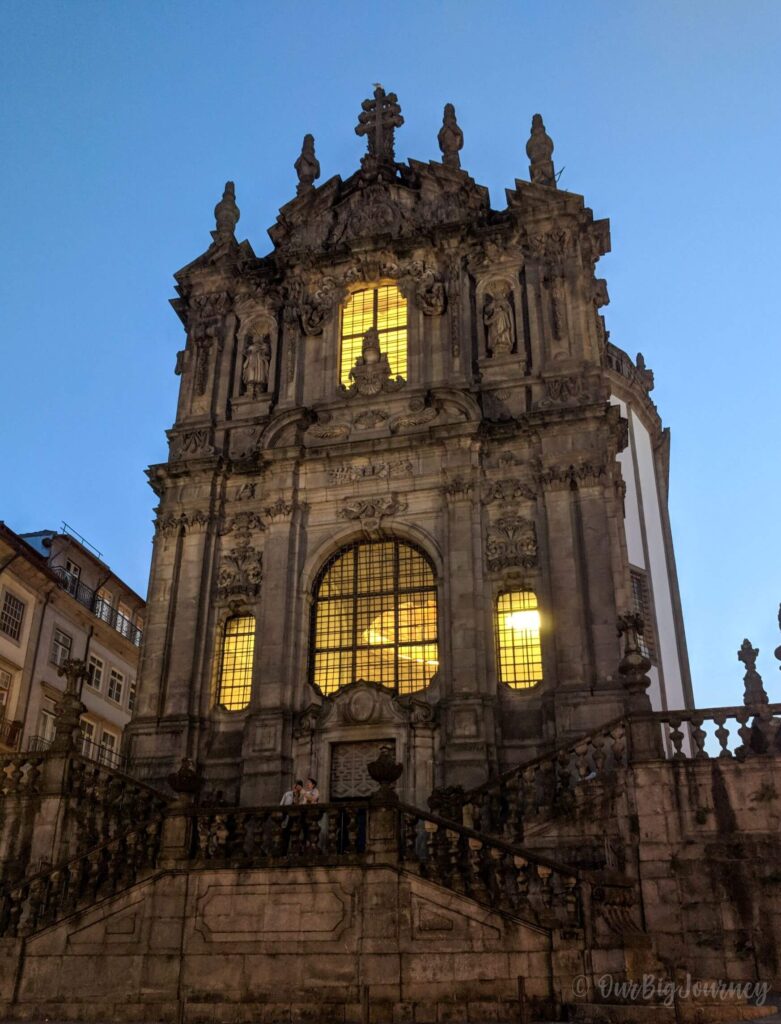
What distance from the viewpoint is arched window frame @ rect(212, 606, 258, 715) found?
74.4 ft

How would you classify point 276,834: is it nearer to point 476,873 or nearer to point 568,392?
point 476,873

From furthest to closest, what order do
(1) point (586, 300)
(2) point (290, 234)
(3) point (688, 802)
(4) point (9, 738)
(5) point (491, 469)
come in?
(4) point (9, 738) < (2) point (290, 234) < (1) point (586, 300) < (5) point (491, 469) < (3) point (688, 802)

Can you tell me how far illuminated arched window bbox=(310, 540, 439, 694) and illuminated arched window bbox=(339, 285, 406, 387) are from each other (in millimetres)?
5101

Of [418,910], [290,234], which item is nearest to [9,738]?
[290,234]

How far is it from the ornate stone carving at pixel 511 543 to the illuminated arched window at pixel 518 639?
2.22 ft

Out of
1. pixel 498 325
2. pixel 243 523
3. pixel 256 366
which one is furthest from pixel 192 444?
pixel 498 325

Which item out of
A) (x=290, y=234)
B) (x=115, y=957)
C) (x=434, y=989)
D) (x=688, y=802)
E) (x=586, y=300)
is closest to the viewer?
(x=434, y=989)

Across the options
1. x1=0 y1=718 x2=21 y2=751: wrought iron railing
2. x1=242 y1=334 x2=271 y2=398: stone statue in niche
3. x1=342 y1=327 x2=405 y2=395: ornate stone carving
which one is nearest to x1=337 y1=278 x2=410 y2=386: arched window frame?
x1=342 y1=327 x2=405 y2=395: ornate stone carving

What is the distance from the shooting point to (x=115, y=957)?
13961mm

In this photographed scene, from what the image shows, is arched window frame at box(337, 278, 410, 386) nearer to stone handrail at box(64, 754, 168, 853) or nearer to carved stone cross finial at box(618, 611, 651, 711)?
carved stone cross finial at box(618, 611, 651, 711)

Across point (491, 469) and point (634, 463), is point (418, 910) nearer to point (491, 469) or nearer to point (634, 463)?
point (491, 469)

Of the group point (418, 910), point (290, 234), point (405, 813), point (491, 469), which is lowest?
point (418, 910)

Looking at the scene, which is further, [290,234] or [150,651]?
[290,234]

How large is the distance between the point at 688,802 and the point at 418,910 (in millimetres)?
4567
